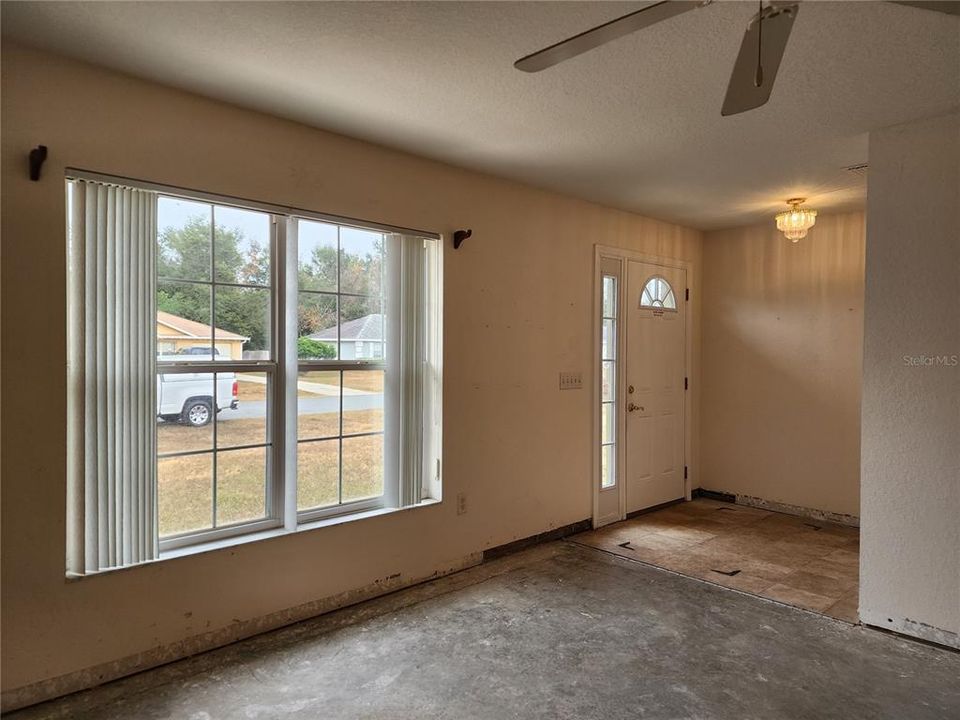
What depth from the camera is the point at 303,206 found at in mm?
3012

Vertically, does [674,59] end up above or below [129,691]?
above

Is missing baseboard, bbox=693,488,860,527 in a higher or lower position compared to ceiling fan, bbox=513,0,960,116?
lower

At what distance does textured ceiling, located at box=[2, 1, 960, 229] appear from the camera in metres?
2.02

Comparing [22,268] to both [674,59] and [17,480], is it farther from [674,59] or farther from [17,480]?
[674,59]

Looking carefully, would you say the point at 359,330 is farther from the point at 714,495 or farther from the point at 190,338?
the point at 714,495

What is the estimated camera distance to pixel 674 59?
2305mm

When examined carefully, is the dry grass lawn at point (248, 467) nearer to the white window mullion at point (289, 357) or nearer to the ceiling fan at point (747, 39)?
the white window mullion at point (289, 357)

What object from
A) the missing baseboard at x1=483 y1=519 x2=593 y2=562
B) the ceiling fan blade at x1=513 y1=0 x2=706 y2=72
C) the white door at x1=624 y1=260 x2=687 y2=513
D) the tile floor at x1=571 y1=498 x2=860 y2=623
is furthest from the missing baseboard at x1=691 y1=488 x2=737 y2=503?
the ceiling fan blade at x1=513 y1=0 x2=706 y2=72

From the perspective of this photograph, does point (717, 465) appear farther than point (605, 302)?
Yes

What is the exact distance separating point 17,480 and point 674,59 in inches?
116

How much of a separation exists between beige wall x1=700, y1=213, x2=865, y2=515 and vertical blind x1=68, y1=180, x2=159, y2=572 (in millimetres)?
4696

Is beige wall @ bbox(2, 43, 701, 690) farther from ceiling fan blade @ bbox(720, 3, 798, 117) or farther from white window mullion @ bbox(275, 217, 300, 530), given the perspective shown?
ceiling fan blade @ bbox(720, 3, 798, 117)

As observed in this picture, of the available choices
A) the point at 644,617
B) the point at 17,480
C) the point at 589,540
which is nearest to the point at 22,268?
the point at 17,480

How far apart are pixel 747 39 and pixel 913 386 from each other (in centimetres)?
213
